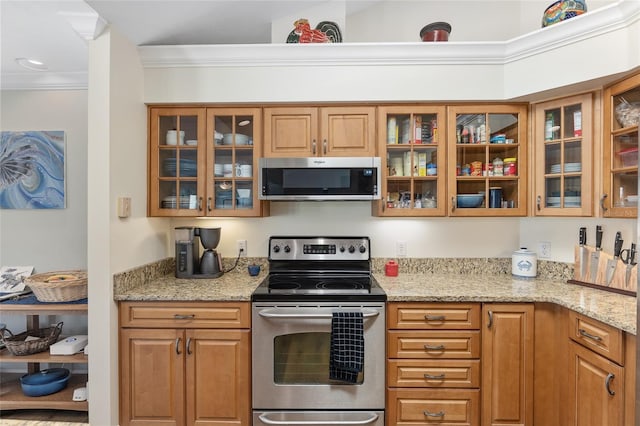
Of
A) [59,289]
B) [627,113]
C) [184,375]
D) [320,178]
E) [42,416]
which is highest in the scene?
[627,113]

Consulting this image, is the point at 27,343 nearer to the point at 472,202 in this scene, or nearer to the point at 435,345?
the point at 435,345

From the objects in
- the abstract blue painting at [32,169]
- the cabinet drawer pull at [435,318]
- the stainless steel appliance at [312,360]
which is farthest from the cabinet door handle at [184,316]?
the abstract blue painting at [32,169]

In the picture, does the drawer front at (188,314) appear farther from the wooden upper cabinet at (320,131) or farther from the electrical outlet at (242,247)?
the wooden upper cabinet at (320,131)

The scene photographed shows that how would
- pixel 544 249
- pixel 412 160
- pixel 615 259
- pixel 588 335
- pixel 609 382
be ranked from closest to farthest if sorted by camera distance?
pixel 609 382
pixel 588 335
pixel 615 259
pixel 412 160
pixel 544 249

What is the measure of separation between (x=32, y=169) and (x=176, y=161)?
132 cm

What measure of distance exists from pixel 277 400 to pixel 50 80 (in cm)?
290

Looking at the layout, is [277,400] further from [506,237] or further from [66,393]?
[506,237]

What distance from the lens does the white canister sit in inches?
88.2

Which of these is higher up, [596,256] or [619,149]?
[619,149]

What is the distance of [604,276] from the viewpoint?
1930mm

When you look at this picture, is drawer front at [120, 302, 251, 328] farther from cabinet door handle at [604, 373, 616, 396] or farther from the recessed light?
the recessed light

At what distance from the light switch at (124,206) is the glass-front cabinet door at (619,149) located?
2744 mm

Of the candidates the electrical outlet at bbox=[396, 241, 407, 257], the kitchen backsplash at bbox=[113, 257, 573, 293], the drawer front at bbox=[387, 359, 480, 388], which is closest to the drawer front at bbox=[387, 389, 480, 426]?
the drawer front at bbox=[387, 359, 480, 388]

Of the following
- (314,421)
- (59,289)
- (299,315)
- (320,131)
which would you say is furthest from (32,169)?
(314,421)
